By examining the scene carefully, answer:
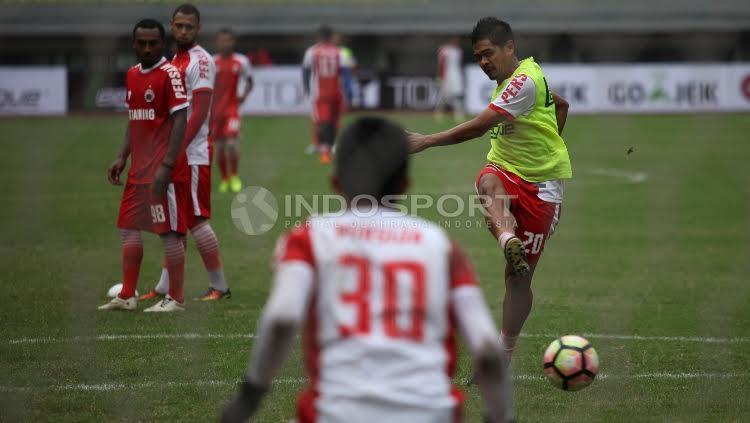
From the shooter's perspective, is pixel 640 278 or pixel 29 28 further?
pixel 29 28

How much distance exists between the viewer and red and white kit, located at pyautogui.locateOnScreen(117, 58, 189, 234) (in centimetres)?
798

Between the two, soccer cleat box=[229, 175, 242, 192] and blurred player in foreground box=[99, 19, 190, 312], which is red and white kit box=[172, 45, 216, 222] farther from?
soccer cleat box=[229, 175, 242, 192]

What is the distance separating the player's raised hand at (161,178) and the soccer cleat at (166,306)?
35.3 inches

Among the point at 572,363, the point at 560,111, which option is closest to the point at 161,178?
the point at 560,111

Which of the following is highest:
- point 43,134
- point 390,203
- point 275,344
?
point 390,203

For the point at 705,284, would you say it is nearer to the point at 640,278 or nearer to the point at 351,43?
the point at 640,278

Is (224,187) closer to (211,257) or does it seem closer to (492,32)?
(211,257)

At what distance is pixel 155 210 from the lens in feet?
26.7

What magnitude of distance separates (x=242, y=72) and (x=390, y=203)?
12.8m

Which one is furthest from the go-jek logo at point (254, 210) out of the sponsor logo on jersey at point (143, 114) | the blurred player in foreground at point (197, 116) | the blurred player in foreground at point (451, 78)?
the blurred player in foreground at point (451, 78)

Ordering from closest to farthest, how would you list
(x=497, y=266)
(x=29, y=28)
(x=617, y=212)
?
(x=497, y=266)
(x=617, y=212)
(x=29, y=28)

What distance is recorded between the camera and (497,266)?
10.7 meters

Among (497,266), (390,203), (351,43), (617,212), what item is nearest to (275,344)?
(390,203)

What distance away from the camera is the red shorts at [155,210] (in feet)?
26.8
